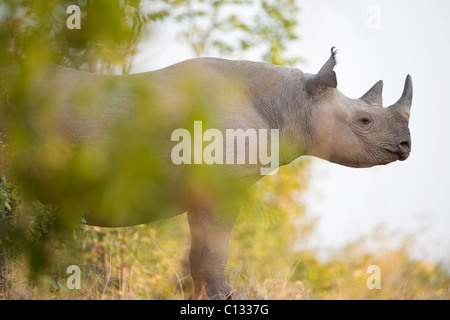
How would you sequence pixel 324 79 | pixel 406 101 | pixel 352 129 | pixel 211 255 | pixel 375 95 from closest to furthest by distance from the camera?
pixel 211 255, pixel 324 79, pixel 352 129, pixel 406 101, pixel 375 95

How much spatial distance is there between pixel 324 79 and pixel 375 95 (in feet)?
3.26

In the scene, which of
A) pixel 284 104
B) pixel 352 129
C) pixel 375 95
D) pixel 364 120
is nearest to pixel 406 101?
pixel 375 95

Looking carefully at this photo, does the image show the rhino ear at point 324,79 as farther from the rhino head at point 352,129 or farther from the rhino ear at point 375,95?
the rhino ear at point 375,95

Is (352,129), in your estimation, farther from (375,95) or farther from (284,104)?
(284,104)

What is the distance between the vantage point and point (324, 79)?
6.22 meters

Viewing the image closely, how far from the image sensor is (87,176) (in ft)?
7.70

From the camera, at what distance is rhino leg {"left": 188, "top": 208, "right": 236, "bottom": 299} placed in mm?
5859

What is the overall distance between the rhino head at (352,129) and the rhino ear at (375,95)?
0.12 meters

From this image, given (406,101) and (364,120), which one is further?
(406,101)

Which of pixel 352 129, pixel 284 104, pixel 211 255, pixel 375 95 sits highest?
pixel 375 95

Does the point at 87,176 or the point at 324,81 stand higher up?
the point at 324,81
